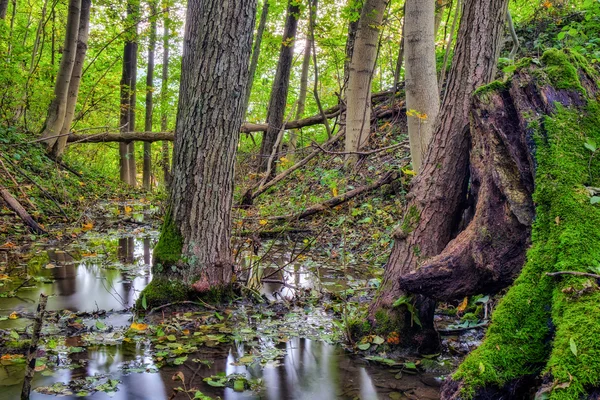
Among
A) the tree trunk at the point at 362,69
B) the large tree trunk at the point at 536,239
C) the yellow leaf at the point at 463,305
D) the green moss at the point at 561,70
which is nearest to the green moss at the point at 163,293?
the large tree trunk at the point at 536,239

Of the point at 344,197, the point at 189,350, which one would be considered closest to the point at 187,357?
the point at 189,350

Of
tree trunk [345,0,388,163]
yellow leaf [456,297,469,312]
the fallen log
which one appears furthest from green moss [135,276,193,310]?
tree trunk [345,0,388,163]

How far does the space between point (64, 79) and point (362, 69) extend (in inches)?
298

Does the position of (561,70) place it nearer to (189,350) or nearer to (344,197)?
(189,350)

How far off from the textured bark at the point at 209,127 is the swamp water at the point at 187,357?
73cm

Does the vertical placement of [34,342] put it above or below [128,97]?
below

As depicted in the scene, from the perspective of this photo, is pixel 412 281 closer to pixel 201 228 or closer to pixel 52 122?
pixel 201 228

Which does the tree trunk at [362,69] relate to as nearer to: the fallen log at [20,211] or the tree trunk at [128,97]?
the fallen log at [20,211]

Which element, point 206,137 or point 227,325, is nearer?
point 227,325

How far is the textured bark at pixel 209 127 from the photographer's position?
4.70 metres

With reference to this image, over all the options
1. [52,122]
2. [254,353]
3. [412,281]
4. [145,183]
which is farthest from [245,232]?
[145,183]

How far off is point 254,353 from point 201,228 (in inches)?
58.6

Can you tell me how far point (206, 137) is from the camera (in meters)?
4.77

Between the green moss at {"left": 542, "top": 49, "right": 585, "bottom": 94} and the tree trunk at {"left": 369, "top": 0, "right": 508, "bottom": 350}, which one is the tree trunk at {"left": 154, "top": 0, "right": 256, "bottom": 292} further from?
the green moss at {"left": 542, "top": 49, "right": 585, "bottom": 94}
